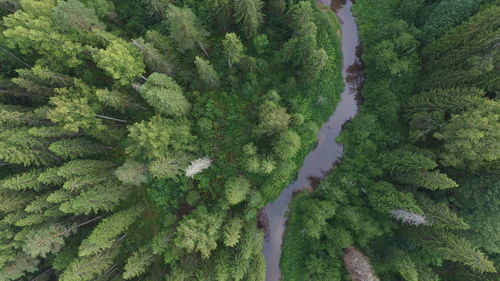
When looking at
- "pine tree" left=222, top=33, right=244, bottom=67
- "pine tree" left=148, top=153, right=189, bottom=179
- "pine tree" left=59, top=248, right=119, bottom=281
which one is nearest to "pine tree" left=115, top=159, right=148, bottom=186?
Answer: "pine tree" left=148, top=153, right=189, bottom=179

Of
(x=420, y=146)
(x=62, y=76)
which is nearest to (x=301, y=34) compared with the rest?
(x=420, y=146)

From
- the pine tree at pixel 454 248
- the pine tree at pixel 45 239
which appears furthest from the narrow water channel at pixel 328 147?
the pine tree at pixel 45 239

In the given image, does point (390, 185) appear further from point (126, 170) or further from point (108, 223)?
point (108, 223)

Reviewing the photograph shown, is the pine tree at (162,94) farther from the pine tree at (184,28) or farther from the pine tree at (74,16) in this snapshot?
the pine tree at (74,16)

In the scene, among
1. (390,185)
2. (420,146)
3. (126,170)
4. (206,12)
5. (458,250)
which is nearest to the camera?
(458,250)

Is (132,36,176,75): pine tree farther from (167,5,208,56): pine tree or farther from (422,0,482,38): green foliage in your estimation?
(422,0,482,38): green foliage

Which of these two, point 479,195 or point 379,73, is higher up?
point 379,73
